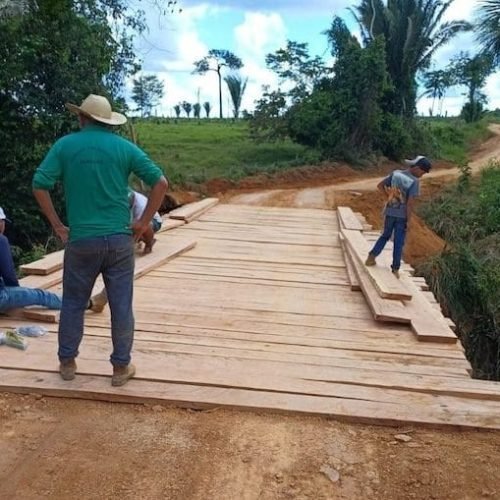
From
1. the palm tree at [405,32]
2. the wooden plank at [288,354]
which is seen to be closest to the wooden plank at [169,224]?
the wooden plank at [288,354]

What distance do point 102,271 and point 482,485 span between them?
2.37 metres

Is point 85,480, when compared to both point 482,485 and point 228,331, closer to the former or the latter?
point 482,485

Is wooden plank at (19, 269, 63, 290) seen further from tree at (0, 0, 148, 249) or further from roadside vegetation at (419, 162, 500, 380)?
tree at (0, 0, 148, 249)

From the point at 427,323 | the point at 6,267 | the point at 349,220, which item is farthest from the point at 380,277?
the point at 349,220

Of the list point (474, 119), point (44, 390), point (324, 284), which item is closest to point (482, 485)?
point (44, 390)

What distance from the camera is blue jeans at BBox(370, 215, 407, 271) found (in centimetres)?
698

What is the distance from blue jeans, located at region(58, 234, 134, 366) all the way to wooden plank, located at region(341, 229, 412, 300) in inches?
113

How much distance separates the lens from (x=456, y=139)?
34094 millimetres

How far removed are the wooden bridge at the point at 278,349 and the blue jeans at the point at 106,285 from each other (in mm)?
263

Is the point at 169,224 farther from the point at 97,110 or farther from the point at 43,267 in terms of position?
the point at 97,110

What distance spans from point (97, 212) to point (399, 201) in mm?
4248

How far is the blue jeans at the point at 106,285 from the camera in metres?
3.67

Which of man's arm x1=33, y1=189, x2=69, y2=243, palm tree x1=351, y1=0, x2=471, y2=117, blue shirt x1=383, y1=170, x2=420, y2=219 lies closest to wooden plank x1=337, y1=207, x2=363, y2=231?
blue shirt x1=383, y1=170, x2=420, y2=219

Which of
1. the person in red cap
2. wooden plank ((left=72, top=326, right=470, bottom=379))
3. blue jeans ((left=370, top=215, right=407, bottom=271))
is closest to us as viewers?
wooden plank ((left=72, top=326, right=470, bottom=379))
